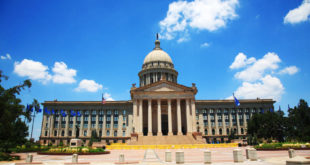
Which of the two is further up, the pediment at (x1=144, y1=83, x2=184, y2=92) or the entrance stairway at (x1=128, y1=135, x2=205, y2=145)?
the pediment at (x1=144, y1=83, x2=184, y2=92)

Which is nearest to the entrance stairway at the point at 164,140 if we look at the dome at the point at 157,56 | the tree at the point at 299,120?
the tree at the point at 299,120

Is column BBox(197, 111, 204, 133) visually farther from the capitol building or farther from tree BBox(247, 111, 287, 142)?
tree BBox(247, 111, 287, 142)

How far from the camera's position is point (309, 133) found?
176 ft

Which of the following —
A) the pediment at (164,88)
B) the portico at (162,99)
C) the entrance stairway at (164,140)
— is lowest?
the entrance stairway at (164,140)

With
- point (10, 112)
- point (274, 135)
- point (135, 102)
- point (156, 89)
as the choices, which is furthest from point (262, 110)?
point (10, 112)

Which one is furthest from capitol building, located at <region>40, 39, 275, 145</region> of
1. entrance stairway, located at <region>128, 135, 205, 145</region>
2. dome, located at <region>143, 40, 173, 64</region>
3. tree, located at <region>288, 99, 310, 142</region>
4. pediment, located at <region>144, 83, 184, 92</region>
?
entrance stairway, located at <region>128, 135, 205, 145</region>

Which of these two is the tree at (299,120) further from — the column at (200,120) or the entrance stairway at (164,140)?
the column at (200,120)

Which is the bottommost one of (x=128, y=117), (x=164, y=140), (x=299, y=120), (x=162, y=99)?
(x=164, y=140)

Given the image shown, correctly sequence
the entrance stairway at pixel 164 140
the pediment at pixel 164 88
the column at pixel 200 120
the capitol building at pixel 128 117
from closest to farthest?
the entrance stairway at pixel 164 140, the pediment at pixel 164 88, the capitol building at pixel 128 117, the column at pixel 200 120

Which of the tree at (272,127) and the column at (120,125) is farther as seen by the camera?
the column at (120,125)

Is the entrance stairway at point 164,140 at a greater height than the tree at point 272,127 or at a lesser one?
lesser

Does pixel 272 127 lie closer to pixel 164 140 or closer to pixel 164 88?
pixel 164 140

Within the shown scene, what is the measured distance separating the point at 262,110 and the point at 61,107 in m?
78.0

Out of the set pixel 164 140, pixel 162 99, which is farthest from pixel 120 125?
pixel 164 140
